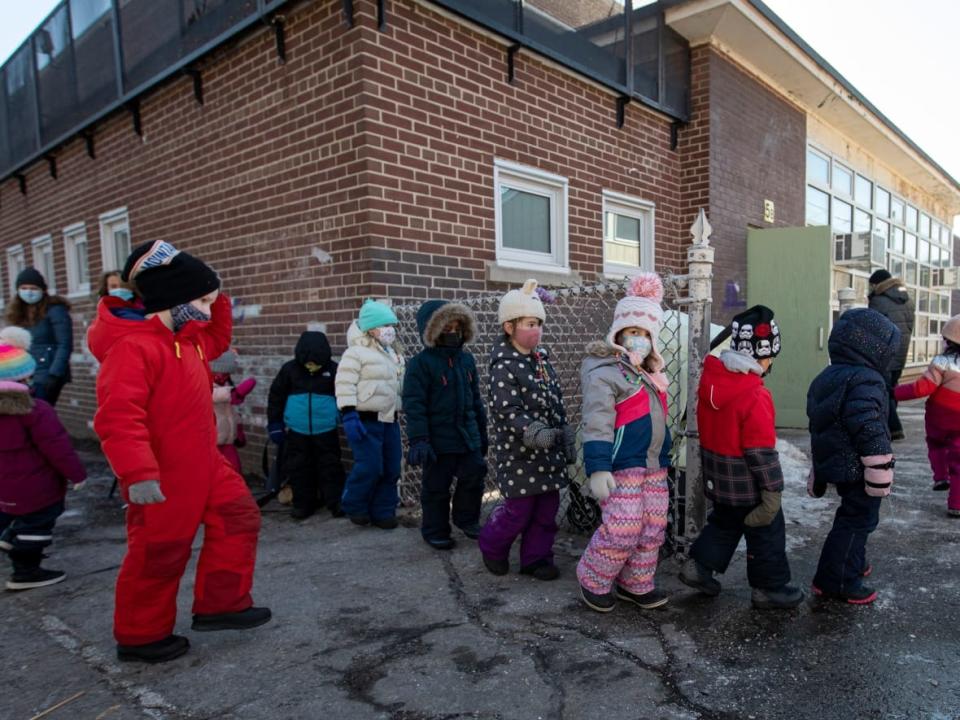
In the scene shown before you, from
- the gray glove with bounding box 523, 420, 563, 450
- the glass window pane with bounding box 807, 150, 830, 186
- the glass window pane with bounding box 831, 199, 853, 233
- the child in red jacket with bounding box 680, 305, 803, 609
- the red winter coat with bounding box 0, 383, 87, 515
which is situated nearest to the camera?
the child in red jacket with bounding box 680, 305, 803, 609

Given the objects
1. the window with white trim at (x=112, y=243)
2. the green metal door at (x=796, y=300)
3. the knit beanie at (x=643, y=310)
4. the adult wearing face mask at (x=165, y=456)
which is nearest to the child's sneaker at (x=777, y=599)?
the knit beanie at (x=643, y=310)

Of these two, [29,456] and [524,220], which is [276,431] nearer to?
[29,456]

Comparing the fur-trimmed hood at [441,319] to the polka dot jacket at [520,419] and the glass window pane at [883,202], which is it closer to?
the polka dot jacket at [520,419]

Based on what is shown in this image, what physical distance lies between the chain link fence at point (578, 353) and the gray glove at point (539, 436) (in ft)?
2.10

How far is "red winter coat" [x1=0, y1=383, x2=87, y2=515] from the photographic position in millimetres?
3494

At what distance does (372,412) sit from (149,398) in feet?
6.40

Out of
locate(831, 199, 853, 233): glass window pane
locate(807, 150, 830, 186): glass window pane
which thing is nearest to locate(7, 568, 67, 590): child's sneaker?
locate(807, 150, 830, 186): glass window pane

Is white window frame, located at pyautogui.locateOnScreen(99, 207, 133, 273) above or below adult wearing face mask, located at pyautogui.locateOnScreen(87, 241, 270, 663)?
above

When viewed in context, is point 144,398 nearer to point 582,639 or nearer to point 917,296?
point 582,639

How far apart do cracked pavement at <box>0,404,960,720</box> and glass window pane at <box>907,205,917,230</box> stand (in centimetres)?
1310

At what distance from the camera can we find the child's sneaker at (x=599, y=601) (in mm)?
3068

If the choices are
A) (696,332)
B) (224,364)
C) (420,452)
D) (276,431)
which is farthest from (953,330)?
(224,364)

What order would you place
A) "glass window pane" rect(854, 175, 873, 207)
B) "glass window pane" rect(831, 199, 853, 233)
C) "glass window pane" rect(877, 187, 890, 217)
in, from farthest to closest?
"glass window pane" rect(877, 187, 890, 217) < "glass window pane" rect(854, 175, 873, 207) < "glass window pane" rect(831, 199, 853, 233)

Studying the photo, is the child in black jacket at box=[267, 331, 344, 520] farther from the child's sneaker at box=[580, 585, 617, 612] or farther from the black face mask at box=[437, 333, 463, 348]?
the child's sneaker at box=[580, 585, 617, 612]
